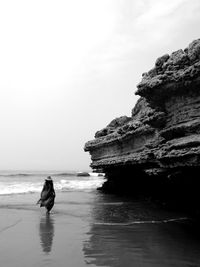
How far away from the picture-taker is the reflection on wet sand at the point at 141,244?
24.1 ft

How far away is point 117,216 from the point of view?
14.0 meters

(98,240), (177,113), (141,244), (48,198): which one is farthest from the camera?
(48,198)

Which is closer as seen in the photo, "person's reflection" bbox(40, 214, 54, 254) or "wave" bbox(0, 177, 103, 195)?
"person's reflection" bbox(40, 214, 54, 254)

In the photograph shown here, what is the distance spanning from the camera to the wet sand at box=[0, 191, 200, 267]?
24.2 ft

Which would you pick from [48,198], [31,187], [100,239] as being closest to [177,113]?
[100,239]

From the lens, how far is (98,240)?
9.29 m

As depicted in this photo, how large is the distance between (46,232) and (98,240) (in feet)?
6.58

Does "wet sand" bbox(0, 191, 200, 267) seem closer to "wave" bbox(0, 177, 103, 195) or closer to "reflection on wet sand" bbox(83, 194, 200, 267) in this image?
"reflection on wet sand" bbox(83, 194, 200, 267)

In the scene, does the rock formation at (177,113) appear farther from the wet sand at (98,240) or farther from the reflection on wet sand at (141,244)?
the reflection on wet sand at (141,244)

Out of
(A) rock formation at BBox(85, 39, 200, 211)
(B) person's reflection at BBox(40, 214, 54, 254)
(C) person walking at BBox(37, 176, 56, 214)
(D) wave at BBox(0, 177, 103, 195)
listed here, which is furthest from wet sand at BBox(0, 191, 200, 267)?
(D) wave at BBox(0, 177, 103, 195)

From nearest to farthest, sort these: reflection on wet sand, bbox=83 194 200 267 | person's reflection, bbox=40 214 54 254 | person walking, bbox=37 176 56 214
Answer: reflection on wet sand, bbox=83 194 200 267 → person's reflection, bbox=40 214 54 254 → person walking, bbox=37 176 56 214

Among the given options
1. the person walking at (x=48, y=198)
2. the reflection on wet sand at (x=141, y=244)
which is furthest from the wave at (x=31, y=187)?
the reflection on wet sand at (x=141, y=244)

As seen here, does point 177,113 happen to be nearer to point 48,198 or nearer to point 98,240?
point 98,240

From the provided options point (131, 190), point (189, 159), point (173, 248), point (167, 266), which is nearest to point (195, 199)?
point (189, 159)
